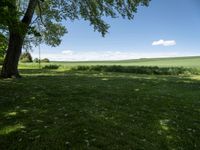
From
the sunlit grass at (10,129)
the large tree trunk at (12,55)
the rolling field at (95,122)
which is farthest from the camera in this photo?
the large tree trunk at (12,55)

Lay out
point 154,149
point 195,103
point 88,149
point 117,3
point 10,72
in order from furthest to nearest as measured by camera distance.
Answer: point 117,3 → point 10,72 → point 195,103 → point 154,149 → point 88,149

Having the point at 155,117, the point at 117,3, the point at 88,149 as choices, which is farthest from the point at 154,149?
the point at 117,3

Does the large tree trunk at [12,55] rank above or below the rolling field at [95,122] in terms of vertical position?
above

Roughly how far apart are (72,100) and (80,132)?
4.88m

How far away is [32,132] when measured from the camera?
29.1 ft

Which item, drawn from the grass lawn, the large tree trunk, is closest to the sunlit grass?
the grass lawn

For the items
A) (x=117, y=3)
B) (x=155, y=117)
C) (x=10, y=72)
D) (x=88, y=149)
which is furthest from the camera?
(x=117, y=3)

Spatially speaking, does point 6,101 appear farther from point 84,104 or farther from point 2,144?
point 2,144

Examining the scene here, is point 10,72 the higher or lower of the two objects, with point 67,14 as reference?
lower

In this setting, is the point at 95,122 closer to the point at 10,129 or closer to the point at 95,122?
the point at 95,122

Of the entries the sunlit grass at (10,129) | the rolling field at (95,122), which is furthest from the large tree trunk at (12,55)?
the sunlit grass at (10,129)

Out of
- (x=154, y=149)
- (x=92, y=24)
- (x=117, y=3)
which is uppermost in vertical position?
(x=117, y=3)

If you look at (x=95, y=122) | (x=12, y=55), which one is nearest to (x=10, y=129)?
(x=95, y=122)

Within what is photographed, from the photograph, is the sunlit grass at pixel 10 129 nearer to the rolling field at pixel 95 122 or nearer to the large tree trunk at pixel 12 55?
the rolling field at pixel 95 122
